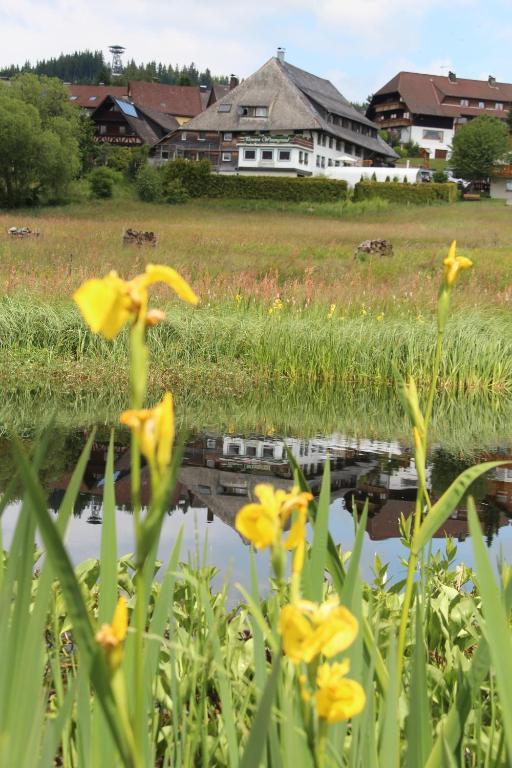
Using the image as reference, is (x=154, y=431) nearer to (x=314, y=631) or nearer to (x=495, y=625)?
(x=314, y=631)

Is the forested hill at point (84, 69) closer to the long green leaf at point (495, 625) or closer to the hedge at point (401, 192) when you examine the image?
the hedge at point (401, 192)

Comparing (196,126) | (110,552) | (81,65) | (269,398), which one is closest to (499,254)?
(269,398)

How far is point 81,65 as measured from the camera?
176 meters

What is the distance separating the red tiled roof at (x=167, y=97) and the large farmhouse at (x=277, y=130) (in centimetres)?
1921

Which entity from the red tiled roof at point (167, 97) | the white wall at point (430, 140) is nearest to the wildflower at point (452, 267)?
the red tiled roof at point (167, 97)

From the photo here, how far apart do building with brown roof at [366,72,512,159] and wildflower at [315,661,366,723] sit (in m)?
86.6

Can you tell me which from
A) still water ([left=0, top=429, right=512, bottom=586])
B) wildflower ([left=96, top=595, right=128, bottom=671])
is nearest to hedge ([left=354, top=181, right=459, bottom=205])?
still water ([left=0, top=429, right=512, bottom=586])

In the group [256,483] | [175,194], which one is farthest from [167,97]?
[256,483]

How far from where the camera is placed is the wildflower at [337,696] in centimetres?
59

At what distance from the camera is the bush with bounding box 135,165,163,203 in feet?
155

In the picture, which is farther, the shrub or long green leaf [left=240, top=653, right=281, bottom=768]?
the shrub

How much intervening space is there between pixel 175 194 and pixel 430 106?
45.1m

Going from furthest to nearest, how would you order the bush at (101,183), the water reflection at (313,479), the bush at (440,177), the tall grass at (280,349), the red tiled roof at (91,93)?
1. the red tiled roof at (91,93)
2. the bush at (440,177)
3. the bush at (101,183)
4. the tall grass at (280,349)
5. the water reflection at (313,479)

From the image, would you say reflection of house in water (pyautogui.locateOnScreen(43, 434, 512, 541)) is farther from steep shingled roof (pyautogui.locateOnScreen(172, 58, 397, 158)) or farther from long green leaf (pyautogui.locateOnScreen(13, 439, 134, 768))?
steep shingled roof (pyautogui.locateOnScreen(172, 58, 397, 158))
